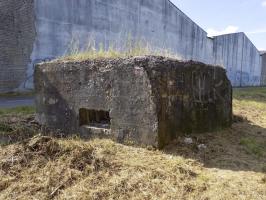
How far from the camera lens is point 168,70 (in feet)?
16.5

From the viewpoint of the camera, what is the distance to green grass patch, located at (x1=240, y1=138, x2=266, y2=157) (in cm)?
519

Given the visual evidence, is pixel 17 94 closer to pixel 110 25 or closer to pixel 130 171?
pixel 110 25

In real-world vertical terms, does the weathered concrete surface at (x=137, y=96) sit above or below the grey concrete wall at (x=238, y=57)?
below

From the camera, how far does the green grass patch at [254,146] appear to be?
519 cm

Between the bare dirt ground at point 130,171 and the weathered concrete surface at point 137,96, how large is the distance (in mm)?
307

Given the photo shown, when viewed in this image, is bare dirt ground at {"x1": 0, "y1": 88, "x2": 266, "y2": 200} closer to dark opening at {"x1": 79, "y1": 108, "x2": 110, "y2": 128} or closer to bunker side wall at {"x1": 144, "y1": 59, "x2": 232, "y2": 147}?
bunker side wall at {"x1": 144, "y1": 59, "x2": 232, "y2": 147}

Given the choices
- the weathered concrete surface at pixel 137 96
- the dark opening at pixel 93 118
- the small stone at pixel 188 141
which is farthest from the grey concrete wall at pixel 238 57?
the small stone at pixel 188 141

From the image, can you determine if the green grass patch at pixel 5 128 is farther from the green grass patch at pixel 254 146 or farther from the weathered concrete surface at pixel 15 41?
the weathered concrete surface at pixel 15 41

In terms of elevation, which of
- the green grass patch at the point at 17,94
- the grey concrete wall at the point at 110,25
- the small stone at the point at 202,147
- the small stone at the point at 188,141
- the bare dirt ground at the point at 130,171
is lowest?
the bare dirt ground at the point at 130,171

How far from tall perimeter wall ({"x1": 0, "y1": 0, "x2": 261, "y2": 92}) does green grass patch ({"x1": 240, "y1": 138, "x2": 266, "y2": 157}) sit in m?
4.01

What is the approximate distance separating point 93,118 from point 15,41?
1073cm

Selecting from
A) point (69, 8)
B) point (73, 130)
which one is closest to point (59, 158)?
point (73, 130)

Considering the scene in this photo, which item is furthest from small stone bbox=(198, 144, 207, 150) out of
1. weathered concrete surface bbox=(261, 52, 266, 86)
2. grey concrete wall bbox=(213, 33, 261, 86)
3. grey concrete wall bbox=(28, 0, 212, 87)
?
weathered concrete surface bbox=(261, 52, 266, 86)

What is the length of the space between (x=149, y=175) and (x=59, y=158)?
1.14 metres
